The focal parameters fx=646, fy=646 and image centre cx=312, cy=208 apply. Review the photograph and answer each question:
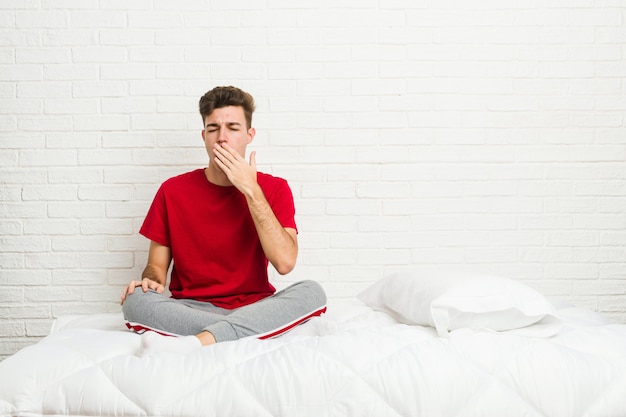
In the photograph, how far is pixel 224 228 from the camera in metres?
2.54

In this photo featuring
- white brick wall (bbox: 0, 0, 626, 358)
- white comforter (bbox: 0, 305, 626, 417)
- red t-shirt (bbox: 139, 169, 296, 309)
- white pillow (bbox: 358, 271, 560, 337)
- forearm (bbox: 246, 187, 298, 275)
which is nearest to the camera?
white comforter (bbox: 0, 305, 626, 417)

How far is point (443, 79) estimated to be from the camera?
304cm

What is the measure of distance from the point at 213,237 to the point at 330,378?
1.06 m

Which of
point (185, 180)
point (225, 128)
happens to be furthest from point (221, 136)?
point (185, 180)

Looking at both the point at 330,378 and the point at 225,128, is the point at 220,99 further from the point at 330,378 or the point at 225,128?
the point at 330,378

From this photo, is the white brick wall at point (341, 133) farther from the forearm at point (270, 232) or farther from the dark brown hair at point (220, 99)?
the forearm at point (270, 232)

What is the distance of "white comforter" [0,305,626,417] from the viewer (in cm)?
157

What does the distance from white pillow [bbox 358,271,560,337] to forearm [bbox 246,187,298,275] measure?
52 cm

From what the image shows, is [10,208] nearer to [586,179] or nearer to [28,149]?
[28,149]

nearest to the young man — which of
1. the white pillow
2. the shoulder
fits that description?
the shoulder

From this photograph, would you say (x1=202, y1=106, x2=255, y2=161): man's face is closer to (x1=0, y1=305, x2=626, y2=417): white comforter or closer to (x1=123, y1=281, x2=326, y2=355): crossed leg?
(x1=123, y1=281, x2=326, y2=355): crossed leg

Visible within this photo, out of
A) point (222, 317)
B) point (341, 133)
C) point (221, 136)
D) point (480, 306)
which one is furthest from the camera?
point (341, 133)

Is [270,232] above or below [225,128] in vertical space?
below

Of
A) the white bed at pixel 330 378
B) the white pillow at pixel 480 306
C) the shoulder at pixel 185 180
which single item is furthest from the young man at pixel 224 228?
the white bed at pixel 330 378
